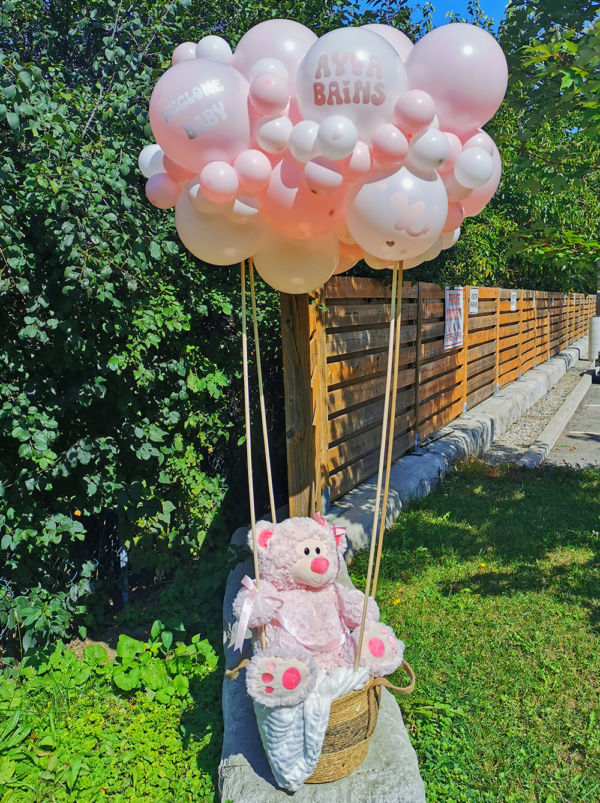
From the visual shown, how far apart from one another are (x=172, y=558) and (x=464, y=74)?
3222 mm

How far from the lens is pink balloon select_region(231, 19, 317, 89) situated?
7.23 ft

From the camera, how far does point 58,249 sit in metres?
2.85

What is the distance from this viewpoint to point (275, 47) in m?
2.20

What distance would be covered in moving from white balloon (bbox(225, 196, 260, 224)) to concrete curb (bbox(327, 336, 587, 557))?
2.77 metres

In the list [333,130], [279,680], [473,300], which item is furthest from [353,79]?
[473,300]

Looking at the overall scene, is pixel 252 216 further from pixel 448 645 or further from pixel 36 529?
pixel 448 645

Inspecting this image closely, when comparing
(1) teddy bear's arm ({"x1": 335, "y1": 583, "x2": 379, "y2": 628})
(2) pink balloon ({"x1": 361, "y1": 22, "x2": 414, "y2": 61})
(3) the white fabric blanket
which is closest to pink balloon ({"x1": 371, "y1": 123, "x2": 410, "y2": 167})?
(2) pink balloon ({"x1": 361, "y1": 22, "x2": 414, "y2": 61})

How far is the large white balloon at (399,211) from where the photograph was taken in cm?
209

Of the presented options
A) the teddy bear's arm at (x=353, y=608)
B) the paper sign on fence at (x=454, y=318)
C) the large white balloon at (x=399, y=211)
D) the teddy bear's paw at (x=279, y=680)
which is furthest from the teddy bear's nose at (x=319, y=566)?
the paper sign on fence at (x=454, y=318)

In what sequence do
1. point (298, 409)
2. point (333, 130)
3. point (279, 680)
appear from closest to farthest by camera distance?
1. point (333, 130)
2. point (279, 680)
3. point (298, 409)

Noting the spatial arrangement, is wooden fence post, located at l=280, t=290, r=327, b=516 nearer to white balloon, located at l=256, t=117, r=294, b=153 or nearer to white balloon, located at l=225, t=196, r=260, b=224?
white balloon, located at l=225, t=196, r=260, b=224

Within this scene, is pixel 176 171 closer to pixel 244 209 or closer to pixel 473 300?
pixel 244 209

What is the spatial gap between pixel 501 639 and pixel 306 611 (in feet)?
5.07

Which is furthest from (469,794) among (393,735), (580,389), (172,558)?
(580,389)
